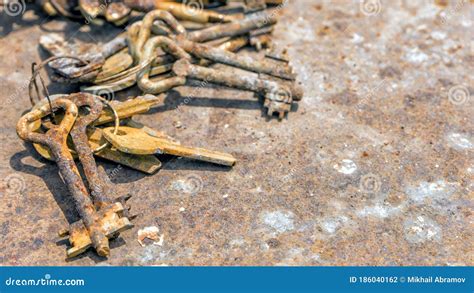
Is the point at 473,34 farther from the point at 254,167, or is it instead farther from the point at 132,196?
the point at 132,196

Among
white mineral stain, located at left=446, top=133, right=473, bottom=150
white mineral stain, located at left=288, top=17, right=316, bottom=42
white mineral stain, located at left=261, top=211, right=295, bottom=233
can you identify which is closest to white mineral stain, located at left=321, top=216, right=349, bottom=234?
white mineral stain, located at left=261, top=211, right=295, bottom=233

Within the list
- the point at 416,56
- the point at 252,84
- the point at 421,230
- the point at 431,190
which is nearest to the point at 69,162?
the point at 252,84

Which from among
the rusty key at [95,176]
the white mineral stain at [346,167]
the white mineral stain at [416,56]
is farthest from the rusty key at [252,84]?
the white mineral stain at [416,56]

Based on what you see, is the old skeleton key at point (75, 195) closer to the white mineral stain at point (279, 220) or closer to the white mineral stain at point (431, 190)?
the white mineral stain at point (279, 220)

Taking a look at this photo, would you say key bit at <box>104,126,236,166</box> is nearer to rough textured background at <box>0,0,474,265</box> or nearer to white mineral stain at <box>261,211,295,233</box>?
rough textured background at <box>0,0,474,265</box>
